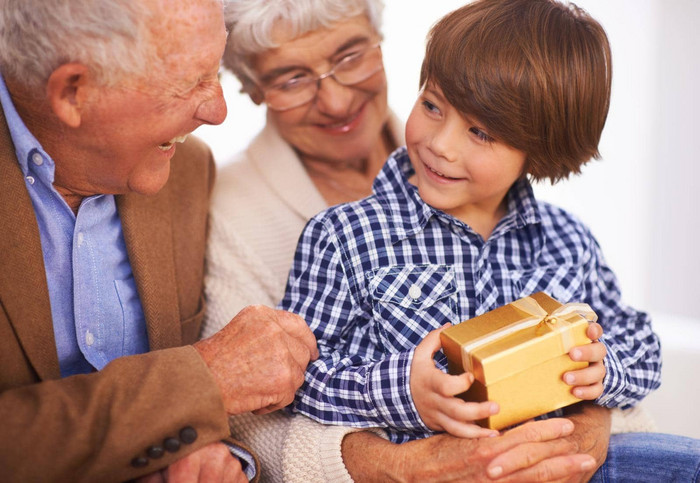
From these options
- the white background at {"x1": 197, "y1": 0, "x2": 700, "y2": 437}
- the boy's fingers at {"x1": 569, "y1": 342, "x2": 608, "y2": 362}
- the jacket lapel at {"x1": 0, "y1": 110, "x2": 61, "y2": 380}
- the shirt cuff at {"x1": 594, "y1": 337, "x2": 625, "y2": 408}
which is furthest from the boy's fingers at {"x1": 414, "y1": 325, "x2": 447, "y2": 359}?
the white background at {"x1": 197, "y1": 0, "x2": 700, "y2": 437}

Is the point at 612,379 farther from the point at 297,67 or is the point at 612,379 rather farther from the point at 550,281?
the point at 297,67

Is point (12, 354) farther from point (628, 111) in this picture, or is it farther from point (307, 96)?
point (628, 111)

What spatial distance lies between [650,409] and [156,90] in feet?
6.52

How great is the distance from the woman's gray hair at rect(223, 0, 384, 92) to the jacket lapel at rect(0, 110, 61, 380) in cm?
73

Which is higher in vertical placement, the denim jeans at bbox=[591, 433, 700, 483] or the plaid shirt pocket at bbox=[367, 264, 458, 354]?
the plaid shirt pocket at bbox=[367, 264, 458, 354]

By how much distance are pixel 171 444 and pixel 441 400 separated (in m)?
0.54

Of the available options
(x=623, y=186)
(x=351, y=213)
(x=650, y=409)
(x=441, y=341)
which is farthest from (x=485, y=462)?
(x=623, y=186)

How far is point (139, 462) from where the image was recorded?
1470mm

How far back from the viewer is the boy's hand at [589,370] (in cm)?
153

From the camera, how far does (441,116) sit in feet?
5.66

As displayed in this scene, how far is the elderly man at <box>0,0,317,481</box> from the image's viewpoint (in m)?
1.42

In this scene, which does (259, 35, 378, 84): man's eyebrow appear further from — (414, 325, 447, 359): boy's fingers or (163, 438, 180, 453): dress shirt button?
(163, 438, 180, 453): dress shirt button

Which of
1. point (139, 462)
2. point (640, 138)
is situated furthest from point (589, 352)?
point (640, 138)

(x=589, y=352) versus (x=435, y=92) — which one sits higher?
(x=435, y=92)
